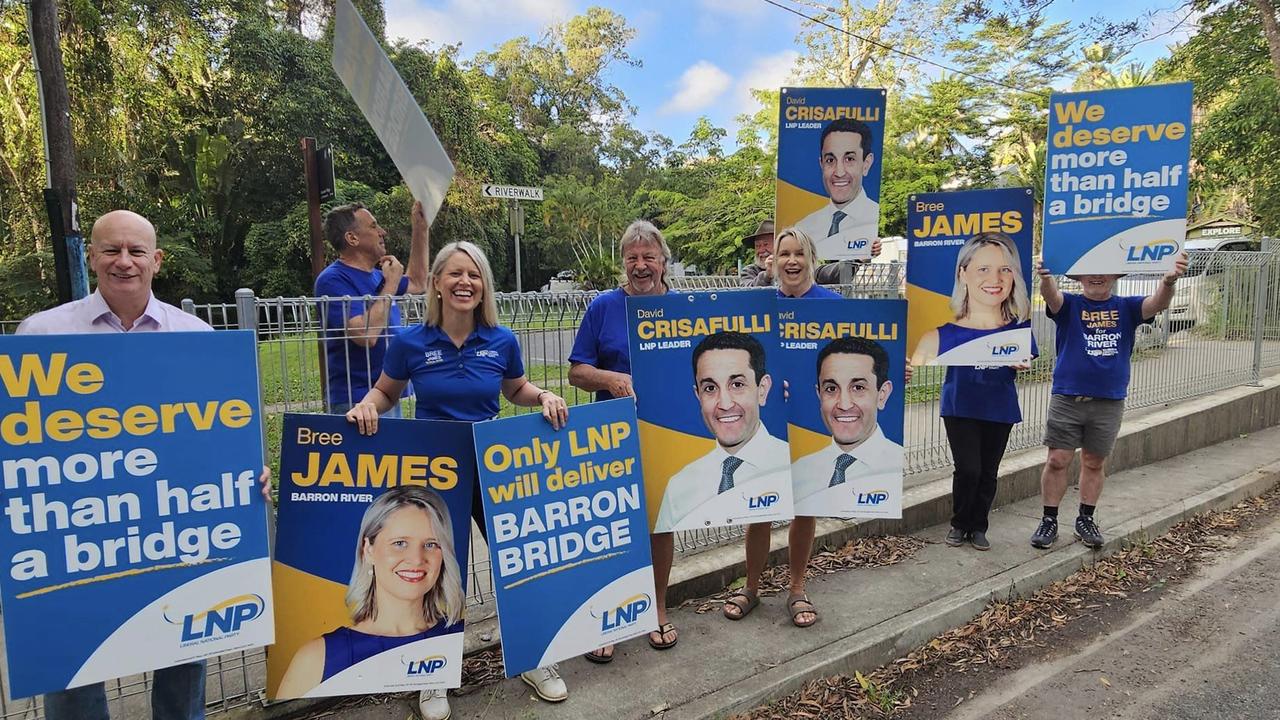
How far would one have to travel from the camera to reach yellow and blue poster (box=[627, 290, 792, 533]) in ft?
10.8

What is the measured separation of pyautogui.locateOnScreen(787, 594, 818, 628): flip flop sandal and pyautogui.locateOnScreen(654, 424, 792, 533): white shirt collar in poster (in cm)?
61

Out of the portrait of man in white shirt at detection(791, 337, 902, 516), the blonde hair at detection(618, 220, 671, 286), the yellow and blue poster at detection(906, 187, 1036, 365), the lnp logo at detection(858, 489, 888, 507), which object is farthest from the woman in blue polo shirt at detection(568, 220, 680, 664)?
the yellow and blue poster at detection(906, 187, 1036, 365)

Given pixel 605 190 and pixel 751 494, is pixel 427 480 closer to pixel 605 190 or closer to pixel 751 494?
pixel 751 494

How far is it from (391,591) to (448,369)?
0.90 metres

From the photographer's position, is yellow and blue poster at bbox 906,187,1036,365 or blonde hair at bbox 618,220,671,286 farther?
yellow and blue poster at bbox 906,187,1036,365

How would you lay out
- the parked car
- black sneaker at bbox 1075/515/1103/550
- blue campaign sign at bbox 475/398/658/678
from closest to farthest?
blue campaign sign at bbox 475/398/658/678 < black sneaker at bbox 1075/515/1103/550 < the parked car

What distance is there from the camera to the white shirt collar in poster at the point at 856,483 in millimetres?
3649

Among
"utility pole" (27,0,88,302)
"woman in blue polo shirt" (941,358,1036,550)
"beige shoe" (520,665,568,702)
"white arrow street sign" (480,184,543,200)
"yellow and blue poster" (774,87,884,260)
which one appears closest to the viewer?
"beige shoe" (520,665,568,702)

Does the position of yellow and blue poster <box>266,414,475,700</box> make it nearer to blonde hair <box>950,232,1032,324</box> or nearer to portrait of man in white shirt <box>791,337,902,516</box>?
portrait of man in white shirt <box>791,337,902,516</box>

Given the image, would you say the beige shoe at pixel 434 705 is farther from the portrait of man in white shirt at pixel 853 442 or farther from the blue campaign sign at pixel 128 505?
the portrait of man in white shirt at pixel 853 442

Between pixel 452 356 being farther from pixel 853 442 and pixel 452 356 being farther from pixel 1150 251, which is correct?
pixel 1150 251

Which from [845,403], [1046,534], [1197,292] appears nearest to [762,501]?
[845,403]

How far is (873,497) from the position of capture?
3711mm

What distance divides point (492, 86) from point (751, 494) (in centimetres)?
4576
